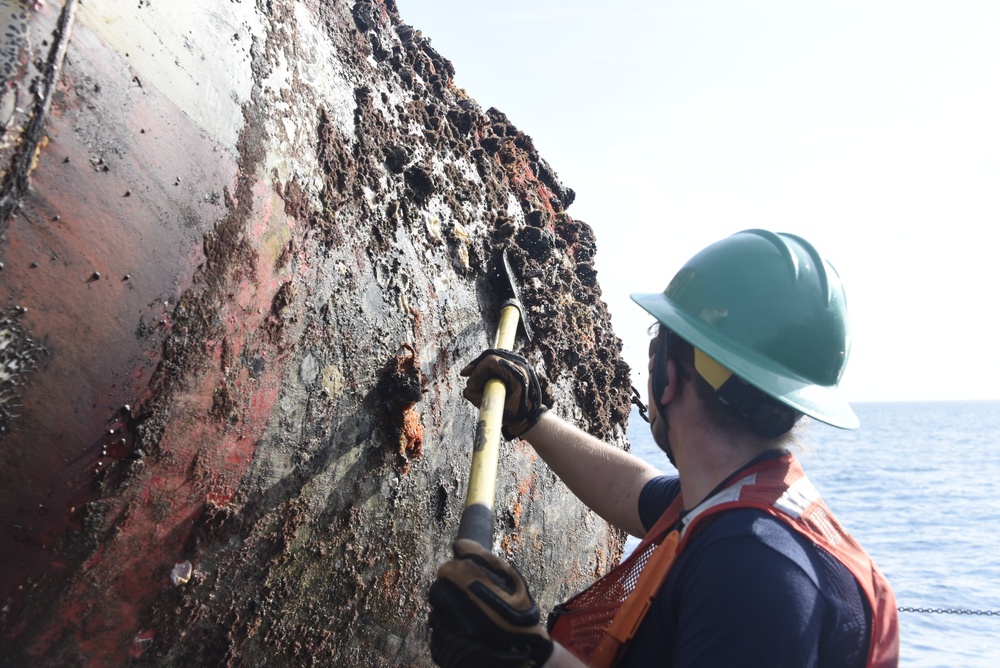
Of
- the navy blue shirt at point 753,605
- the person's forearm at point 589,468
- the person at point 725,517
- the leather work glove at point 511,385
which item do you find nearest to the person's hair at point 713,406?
the person at point 725,517

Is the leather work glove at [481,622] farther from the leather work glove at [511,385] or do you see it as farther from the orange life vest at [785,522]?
the leather work glove at [511,385]

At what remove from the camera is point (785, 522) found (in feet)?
5.21

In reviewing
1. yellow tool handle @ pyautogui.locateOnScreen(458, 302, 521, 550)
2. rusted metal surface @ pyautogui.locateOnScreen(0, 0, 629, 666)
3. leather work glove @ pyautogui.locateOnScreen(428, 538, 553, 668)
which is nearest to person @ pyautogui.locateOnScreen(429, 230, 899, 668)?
leather work glove @ pyautogui.locateOnScreen(428, 538, 553, 668)

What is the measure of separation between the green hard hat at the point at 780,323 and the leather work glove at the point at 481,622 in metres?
0.83

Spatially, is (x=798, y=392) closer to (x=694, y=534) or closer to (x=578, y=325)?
(x=694, y=534)

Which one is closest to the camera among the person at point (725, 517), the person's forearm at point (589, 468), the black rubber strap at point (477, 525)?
the person at point (725, 517)

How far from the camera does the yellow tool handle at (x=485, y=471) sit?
1797 mm

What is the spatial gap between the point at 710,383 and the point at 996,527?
2200 cm

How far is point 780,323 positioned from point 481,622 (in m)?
1.12

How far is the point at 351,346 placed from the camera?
1.88 m

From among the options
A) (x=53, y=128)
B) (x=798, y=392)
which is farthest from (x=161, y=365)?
(x=798, y=392)

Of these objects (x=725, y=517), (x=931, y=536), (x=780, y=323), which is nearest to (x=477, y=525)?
(x=725, y=517)

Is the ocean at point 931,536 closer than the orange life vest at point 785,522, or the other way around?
the orange life vest at point 785,522

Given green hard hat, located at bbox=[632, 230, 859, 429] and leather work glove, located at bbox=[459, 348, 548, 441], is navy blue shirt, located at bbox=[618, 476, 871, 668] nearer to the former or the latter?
green hard hat, located at bbox=[632, 230, 859, 429]
